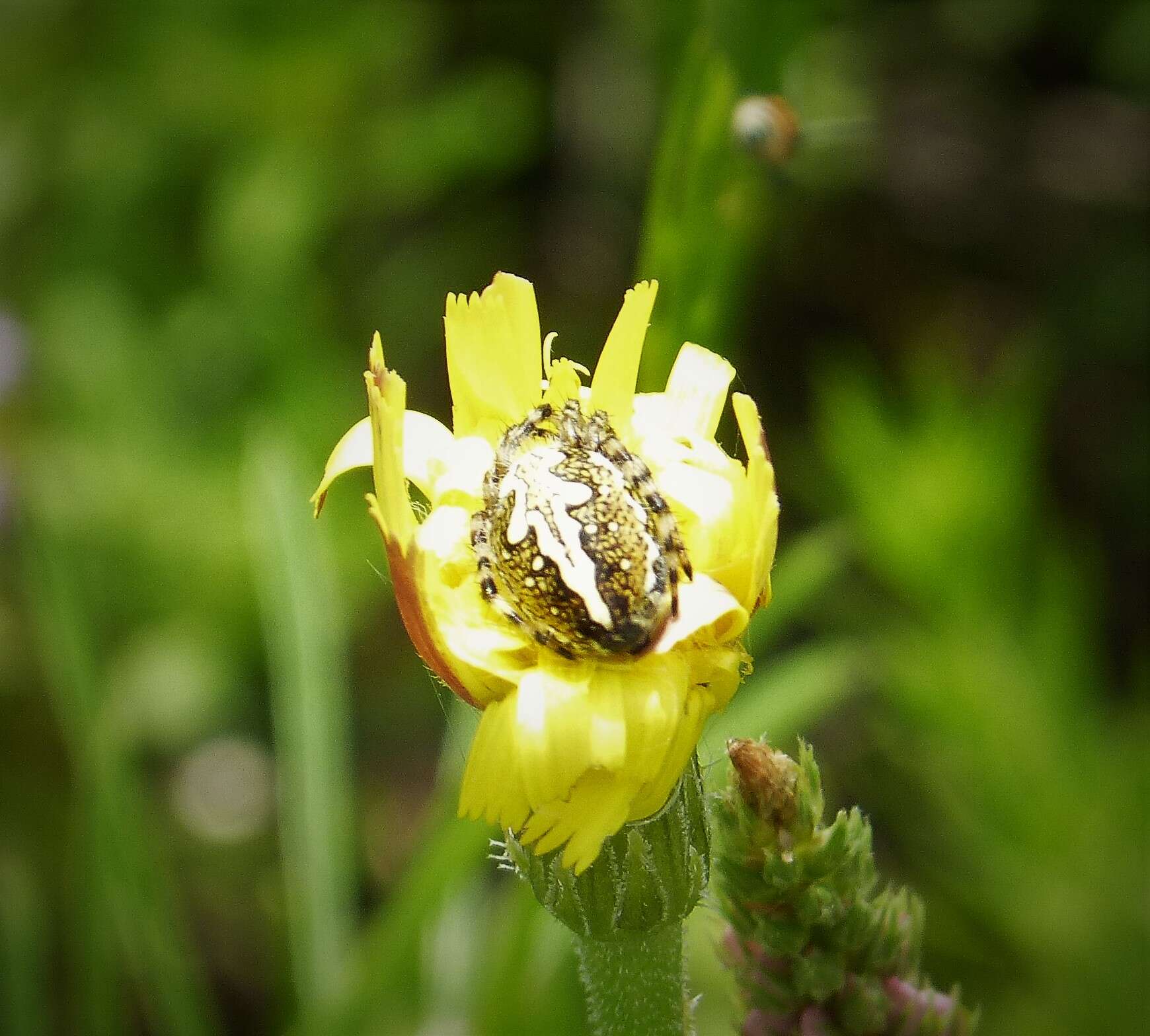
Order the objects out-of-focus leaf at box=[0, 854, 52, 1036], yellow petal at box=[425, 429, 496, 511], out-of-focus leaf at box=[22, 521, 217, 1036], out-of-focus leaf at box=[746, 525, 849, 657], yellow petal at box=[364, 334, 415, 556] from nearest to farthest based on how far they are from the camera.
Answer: yellow petal at box=[364, 334, 415, 556], yellow petal at box=[425, 429, 496, 511], out-of-focus leaf at box=[746, 525, 849, 657], out-of-focus leaf at box=[22, 521, 217, 1036], out-of-focus leaf at box=[0, 854, 52, 1036]

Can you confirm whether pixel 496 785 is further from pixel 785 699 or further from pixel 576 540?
pixel 785 699

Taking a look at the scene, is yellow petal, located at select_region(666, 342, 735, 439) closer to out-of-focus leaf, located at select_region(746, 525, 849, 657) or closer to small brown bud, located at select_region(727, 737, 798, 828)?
small brown bud, located at select_region(727, 737, 798, 828)

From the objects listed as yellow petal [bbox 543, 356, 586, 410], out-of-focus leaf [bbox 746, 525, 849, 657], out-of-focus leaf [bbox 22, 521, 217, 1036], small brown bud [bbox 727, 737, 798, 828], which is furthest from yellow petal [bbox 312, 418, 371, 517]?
out-of-focus leaf [bbox 22, 521, 217, 1036]

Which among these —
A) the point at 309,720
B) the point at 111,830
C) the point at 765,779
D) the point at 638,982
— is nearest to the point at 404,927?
the point at 309,720

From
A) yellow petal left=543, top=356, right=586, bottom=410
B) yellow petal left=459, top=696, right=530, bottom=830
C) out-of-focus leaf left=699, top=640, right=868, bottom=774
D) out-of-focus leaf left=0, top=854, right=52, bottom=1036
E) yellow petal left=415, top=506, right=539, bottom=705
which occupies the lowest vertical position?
out-of-focus leaf left=0, top=854, right=52, bottom=1036

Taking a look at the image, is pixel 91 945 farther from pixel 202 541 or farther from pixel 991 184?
pixel 991 184

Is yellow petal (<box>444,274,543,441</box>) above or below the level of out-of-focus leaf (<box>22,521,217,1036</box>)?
above
